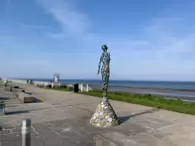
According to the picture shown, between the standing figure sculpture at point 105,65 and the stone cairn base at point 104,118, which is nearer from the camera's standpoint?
the stone cairn base at point 104,118

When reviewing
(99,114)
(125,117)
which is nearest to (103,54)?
(99,114)

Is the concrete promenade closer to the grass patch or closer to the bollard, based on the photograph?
the grass patch

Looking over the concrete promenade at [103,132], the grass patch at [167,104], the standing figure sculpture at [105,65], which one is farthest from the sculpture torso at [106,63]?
the grass patch at [167,104]

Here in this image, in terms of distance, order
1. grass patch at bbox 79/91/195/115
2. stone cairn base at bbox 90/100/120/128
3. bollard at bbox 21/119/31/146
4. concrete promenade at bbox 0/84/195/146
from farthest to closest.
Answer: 1. grass patch at bbox 79/91/195/115
2. stone cairn base at bbox 90/100/120/128
3. concrete promenade at bbox 0/84/195/146
4. bollard at bbox 21/119/31/146

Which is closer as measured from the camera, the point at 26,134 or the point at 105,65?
the point at 26,134

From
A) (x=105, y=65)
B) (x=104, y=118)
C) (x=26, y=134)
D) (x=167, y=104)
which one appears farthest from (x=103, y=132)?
(x=167, y=104)

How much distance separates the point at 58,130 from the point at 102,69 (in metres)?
2.26

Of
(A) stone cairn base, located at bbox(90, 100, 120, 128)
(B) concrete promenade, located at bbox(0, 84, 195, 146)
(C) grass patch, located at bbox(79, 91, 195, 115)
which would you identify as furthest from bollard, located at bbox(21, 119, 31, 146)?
(C) grass patch, located at bbox(79, 91, 195, 115)

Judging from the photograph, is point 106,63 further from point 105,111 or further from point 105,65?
point 105,111

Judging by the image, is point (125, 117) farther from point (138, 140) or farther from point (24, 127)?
point (24, 127)

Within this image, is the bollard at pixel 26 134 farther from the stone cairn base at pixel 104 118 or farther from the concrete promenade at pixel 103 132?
the stone cairn base at pixel 104 118

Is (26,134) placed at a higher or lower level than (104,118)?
higher

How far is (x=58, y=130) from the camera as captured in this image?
15.3 feet

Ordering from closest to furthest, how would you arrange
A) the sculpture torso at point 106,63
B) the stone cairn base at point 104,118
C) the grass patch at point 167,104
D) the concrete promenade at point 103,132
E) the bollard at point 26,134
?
the bollard at point 26,134 → the concrete promenade at point 103,132 → the stone cairn base at point 104,118 → the sculpture torso at point 106,63 → the grass patch at point 167,104
